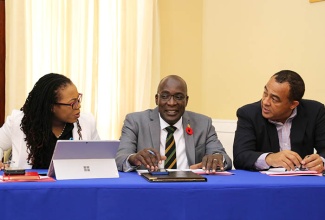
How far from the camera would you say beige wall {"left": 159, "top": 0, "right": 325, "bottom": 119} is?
15.6 ft

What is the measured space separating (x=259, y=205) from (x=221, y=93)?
3121mm

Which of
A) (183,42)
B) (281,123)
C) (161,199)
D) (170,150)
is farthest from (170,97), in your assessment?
(183,42)

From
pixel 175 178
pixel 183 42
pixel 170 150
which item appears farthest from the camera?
pixel 183 42

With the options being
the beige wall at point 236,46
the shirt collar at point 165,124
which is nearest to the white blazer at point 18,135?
the shirt collar at point 165,124

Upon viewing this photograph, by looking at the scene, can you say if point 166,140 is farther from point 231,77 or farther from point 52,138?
point 231,77

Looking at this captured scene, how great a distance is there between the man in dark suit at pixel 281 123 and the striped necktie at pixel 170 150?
15.9 inches

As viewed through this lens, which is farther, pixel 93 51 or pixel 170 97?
pixel 93 51

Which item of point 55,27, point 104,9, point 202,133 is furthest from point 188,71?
point 202,133

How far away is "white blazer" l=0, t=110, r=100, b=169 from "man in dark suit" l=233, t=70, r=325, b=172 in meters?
0.98

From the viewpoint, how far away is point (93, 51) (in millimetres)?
5355

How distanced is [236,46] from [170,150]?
220cm

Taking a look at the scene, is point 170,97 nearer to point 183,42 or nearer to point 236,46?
point 236,46

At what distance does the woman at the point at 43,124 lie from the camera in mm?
3389

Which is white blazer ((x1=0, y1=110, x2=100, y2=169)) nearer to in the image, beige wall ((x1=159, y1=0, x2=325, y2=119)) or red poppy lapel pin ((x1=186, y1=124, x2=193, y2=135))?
red poppy lapel pin ((x1=186, y1=124, x2=193, y2=135))
